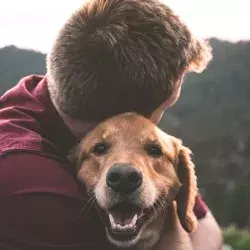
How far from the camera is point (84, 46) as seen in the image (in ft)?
7.35

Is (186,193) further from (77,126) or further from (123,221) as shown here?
(77,126)

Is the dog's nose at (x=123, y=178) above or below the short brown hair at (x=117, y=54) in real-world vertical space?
below

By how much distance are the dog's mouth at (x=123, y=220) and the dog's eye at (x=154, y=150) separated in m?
0.27

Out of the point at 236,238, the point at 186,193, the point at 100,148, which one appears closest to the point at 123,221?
the point at 100,148

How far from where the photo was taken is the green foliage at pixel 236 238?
15.0 feet

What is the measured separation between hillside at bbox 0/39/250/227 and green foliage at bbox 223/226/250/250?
9 cm

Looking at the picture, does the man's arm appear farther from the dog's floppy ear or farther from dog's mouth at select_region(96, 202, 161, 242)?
the dog's floppy ear

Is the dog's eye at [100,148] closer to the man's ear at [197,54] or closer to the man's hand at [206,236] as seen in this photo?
the man's ear at [197,54]

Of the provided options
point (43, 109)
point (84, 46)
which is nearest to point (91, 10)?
point (84, 46)

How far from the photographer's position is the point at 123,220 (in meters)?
2.31

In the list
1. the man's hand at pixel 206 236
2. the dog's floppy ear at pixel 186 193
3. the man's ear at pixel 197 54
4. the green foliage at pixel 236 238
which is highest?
the man's ear at pixel 197 54

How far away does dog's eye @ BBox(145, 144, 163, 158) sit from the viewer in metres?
2.48

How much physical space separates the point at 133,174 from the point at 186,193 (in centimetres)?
53

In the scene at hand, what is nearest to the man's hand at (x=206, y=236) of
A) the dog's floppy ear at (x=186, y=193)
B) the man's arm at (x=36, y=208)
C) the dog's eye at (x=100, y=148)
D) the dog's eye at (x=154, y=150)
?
the dog's floppy ear at (x=186, y=193)
